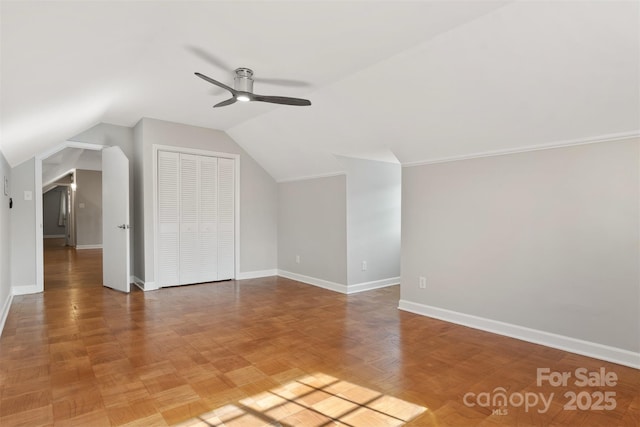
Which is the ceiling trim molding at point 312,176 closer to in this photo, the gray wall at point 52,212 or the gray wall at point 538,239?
the gray wall at point 538,239

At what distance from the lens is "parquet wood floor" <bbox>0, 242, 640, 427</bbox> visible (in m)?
1.92

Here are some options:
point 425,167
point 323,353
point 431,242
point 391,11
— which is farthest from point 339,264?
point 391,11

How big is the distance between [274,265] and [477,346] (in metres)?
4.02

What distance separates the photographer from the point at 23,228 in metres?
4.74

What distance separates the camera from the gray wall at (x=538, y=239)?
2.57 meters

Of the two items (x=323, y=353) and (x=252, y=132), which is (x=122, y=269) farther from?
(x=323, y=353)

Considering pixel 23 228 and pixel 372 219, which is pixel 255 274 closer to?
pixel 372 219

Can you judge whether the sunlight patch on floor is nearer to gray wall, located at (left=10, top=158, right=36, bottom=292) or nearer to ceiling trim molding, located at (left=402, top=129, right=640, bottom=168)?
ceiling trim molding, located at (left=402, top=129, right=640, bottom=168)

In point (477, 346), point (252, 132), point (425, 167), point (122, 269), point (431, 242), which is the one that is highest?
point (252, 132)

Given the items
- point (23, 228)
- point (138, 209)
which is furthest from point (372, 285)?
point (23, 228)

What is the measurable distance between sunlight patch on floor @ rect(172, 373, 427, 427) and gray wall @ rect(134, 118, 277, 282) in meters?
3.62

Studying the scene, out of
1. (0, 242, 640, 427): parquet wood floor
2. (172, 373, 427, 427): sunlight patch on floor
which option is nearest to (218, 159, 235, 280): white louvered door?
(0, 242, 640, 427): parquet wood floor

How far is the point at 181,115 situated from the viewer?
4758 mm

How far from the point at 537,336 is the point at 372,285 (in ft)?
8.09
